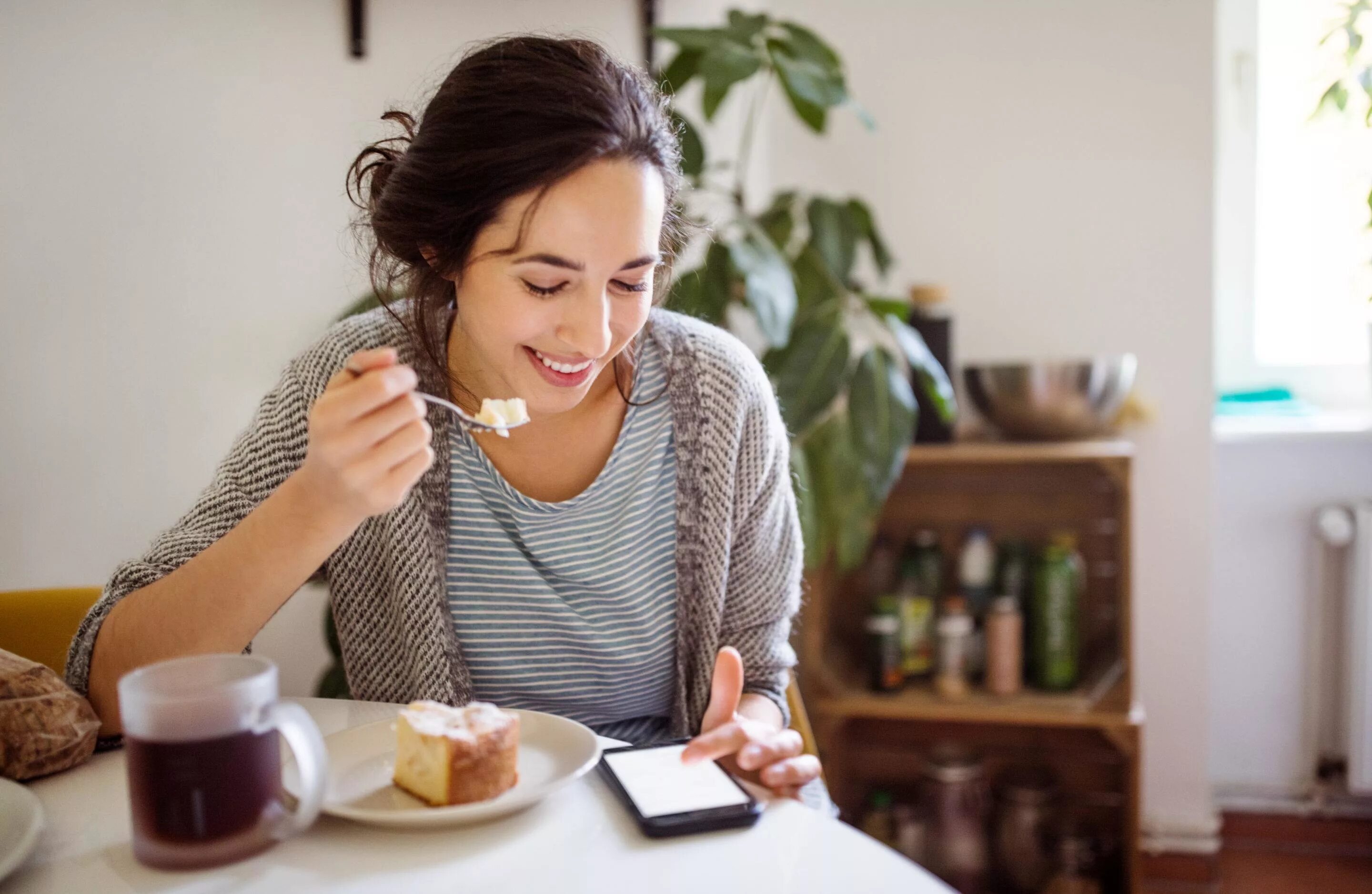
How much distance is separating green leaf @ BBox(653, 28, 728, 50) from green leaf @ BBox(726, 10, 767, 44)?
0.02 metres

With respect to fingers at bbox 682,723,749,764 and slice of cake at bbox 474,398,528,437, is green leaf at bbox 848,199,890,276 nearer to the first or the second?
slice of cake at bbox 474,398,528,437

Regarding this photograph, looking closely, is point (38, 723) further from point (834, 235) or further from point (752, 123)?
point (752, 123)

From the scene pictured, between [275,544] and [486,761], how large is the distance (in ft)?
0.84

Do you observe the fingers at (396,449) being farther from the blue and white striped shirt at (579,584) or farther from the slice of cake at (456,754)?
the blue and white striped shirt at (579,584)

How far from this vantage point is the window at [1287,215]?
2232 mm

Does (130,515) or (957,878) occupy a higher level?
(130,515)

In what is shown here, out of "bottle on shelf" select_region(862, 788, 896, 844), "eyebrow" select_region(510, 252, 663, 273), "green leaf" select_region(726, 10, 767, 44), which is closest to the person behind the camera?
"eyebrow" select_region(510, 252, 663, 273)

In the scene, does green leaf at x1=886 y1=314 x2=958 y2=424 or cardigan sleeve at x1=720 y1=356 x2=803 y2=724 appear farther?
green leaf at x1=886 y1=314 x2=958 y2=424

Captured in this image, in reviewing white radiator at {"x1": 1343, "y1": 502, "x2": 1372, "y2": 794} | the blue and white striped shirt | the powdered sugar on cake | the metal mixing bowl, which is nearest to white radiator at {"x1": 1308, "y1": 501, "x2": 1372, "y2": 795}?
white radiator at {"x1": 1343, "y1": 502, "x2": 1372, "y2": 794}

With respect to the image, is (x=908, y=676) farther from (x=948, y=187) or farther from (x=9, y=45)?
(x=9, y=45)

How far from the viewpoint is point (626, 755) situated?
750 mm

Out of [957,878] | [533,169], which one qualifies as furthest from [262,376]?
[957,878]

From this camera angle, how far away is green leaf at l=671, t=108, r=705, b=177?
5.85 feet

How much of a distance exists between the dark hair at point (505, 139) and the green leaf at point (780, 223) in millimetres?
875
